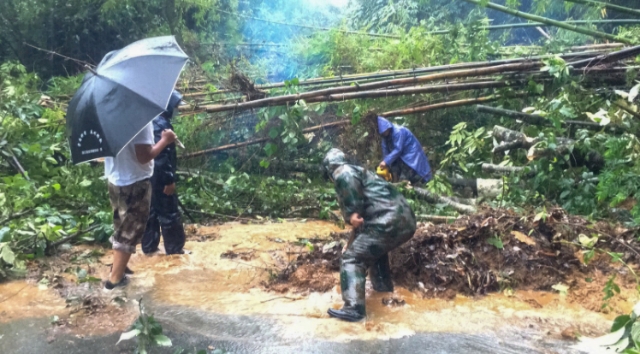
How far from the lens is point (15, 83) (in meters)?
9.91

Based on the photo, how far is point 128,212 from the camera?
457 cm

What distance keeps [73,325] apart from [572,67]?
6330mm

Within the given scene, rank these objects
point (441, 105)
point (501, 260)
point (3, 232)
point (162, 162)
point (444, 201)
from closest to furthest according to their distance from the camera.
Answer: point (501, 260) → point (3, 232) → point (162, 162) → point (444, 201) → point (441, 105)

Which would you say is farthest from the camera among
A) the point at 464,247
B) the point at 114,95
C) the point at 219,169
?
the point at 219,169

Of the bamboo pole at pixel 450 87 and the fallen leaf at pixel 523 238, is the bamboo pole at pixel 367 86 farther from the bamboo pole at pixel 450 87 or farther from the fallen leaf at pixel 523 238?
the fallen leaf at pixel 523 238

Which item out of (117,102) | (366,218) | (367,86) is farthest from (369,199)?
(367,86)

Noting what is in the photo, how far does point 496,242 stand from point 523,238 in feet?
1.24

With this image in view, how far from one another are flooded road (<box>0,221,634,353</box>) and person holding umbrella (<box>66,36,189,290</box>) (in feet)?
1.88

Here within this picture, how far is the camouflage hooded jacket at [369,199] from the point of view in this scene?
4383 millimetres

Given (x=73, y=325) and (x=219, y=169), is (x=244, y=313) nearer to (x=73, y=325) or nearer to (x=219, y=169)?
(x=73, y=325)

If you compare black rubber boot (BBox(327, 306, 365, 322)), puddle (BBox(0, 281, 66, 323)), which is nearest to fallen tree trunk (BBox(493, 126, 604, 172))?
black rubber boot (BBox(327, 306, 365, 322))

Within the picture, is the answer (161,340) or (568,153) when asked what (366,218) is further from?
(568,153)

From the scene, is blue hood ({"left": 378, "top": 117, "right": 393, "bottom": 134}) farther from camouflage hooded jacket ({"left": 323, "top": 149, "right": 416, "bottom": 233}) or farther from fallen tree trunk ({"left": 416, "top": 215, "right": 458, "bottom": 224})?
camouflage hooded jacket ({"left": 323, "top": 149, "right": 416, "bottom": 233})

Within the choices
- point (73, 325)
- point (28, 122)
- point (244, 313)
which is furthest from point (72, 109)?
point (28, 122)
